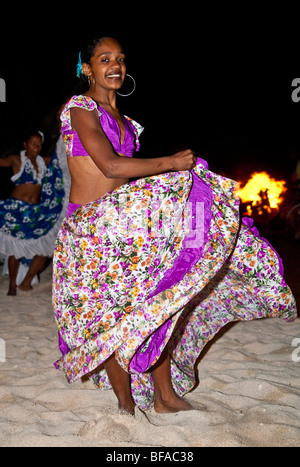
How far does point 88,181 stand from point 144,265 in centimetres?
50

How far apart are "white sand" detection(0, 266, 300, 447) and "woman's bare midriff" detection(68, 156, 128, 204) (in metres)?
1.09

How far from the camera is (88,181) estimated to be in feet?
6.82

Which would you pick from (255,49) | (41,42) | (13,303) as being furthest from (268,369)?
(41,42)

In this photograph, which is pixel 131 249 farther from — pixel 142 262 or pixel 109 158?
pixel 109 158

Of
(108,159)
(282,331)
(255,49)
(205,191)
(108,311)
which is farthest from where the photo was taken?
(255,49)

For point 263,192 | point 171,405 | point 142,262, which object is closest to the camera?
A: point 142,262

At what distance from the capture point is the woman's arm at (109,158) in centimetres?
185

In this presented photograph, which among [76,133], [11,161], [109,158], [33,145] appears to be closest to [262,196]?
[33,145]

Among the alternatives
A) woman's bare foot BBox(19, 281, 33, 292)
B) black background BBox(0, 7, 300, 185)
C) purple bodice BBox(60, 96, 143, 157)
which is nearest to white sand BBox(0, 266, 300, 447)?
purple bodice BBox(60, 96, 143, 157)

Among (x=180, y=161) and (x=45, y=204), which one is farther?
(x=45, y=204)

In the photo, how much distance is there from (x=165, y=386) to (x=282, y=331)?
61.9 inches

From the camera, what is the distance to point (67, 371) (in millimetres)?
2096

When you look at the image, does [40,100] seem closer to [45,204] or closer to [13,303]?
[45,204]

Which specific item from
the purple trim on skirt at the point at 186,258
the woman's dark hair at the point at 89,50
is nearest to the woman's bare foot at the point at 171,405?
the purple trim on skirt at the point at 186,258
